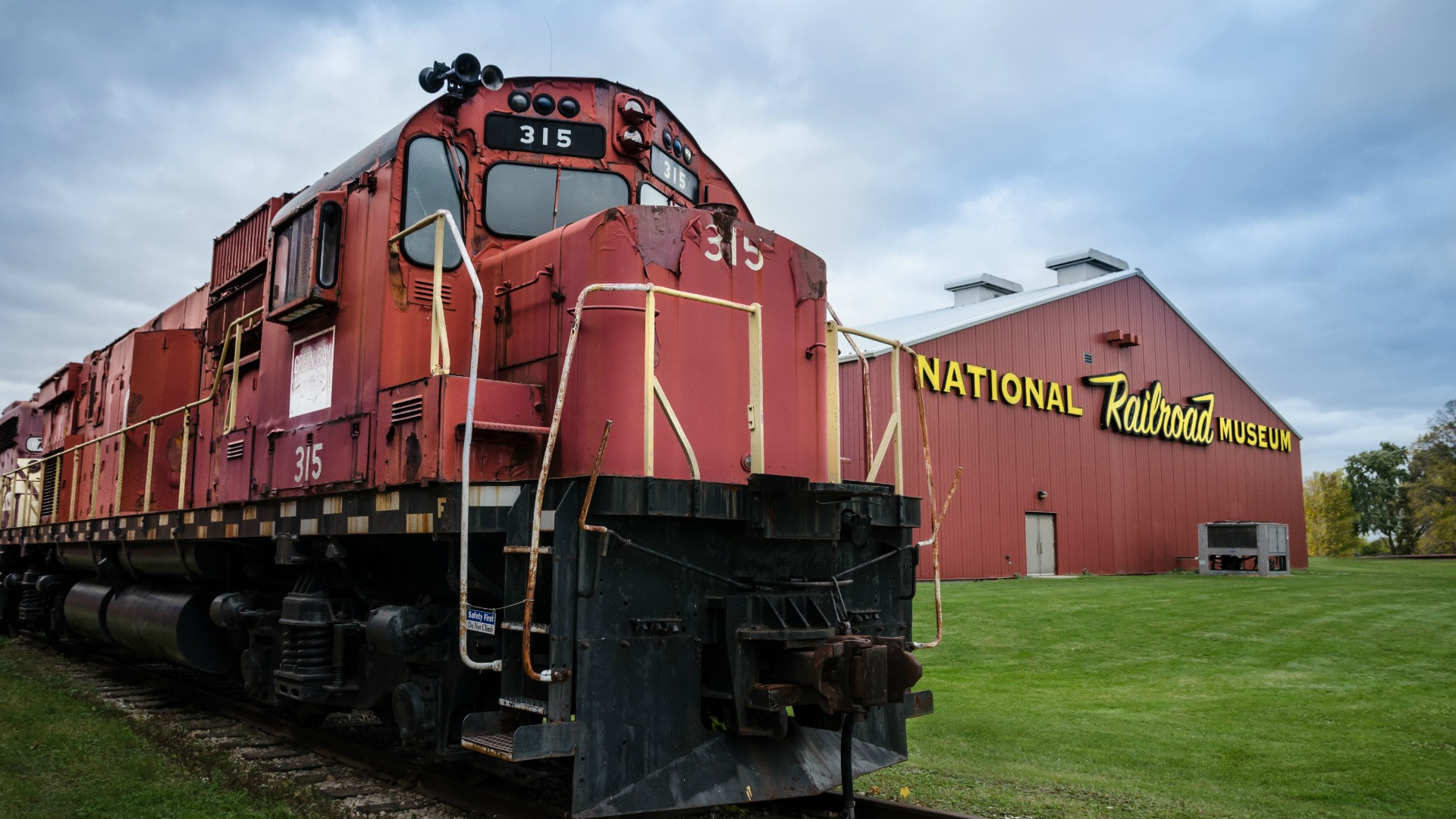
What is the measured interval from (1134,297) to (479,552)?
27238mm

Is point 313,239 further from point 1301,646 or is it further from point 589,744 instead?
point 1301,646

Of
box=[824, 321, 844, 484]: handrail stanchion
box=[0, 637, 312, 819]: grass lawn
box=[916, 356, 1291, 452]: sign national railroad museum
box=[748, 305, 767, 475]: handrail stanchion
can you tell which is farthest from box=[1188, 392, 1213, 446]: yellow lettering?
box=[0, 637, 312, 819]: grass lawn

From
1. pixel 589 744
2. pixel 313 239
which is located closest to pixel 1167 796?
pixel 589 744

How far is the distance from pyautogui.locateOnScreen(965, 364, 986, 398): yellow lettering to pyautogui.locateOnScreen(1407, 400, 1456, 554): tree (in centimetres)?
4606

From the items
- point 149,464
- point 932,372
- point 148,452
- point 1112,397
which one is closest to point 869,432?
point 149,464

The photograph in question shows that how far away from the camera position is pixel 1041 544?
25.0 metres

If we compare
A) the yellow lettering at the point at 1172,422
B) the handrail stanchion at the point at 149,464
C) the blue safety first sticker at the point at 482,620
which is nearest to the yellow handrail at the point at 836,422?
the blue safety first sticker at the point at 482,620

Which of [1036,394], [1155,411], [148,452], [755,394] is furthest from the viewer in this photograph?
[1155,411]

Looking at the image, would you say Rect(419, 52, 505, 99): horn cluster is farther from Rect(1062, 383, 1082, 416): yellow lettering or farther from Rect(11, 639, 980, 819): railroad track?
Rect(1062, 383, 1082, 416): yellow lettering

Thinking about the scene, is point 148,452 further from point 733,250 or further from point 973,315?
point 973,315

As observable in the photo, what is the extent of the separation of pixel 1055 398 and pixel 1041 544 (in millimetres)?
3676

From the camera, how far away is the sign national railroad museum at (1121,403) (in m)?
23.0

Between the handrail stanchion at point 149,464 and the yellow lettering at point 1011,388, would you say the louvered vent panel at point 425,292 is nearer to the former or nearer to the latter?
the handrail stanchion at point 149,464

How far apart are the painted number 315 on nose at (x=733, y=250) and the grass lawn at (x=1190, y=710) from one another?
9.76 ft
